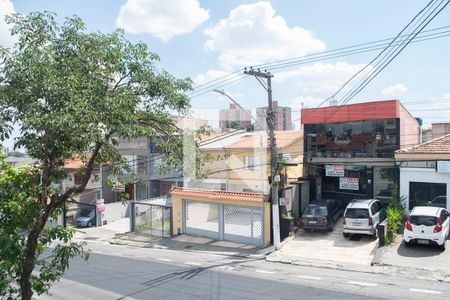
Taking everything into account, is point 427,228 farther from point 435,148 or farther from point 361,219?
point 435,148

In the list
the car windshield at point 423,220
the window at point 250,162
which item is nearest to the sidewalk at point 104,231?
the window at point 250,162

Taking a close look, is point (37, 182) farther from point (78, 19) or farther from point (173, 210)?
point (173, 210)

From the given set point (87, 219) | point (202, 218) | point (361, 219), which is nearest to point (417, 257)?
point (361, 219)

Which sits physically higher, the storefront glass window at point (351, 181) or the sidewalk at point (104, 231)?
the storefront glass window at point (351, 181)

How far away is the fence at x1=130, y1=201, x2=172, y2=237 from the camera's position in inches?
1009

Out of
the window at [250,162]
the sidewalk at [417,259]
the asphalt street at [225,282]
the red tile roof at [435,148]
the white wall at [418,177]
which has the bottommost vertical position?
the asphalt street at [225,282]

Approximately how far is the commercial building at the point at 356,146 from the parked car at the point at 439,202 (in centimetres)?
239

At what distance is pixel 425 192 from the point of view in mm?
21359

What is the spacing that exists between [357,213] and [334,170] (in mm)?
6722

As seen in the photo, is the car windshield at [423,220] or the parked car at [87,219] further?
the parked car at [87,219]

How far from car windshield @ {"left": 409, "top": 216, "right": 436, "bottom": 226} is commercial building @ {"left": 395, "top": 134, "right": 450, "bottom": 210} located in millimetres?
4523

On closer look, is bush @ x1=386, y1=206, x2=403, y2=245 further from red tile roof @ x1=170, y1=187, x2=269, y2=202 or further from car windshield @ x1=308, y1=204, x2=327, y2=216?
red tile roof @ x1=170, y1=187, x2=269, y2=202

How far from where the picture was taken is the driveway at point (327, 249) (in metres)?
17.2

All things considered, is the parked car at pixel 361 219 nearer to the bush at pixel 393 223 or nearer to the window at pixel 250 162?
the bush at pixel 393 223
